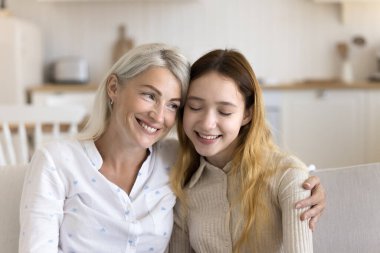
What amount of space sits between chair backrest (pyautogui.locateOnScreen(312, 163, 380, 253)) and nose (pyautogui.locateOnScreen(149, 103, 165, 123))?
0.51 meters

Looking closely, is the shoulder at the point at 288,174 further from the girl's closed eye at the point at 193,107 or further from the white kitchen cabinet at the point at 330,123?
the white kitchen cabinet at the point at 330,123

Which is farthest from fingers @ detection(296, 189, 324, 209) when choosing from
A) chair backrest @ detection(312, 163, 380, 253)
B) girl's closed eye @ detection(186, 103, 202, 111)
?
girl's closed eye @ detection(186, 103, 202, 111)

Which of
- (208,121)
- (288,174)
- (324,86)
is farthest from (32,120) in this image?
(324,86)

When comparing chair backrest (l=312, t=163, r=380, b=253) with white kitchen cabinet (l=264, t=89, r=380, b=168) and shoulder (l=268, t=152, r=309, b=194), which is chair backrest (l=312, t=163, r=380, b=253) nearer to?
shoulder (l=268, t=152, r=309, b=194)

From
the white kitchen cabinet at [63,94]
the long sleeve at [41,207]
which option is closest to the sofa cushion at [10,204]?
the long sleeve at [41,207]

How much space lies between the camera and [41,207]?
1433 millimetres

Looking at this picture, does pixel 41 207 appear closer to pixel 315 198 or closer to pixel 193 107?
pixel 193 107

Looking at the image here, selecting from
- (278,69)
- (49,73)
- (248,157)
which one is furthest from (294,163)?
(49,73)

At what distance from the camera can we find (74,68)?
15.4 ft

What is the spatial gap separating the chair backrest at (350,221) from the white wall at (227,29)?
329 cm

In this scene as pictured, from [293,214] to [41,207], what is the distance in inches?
25.7

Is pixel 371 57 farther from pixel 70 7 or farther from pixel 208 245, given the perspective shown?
pixel 208 245

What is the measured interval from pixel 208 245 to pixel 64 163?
0.46 metres

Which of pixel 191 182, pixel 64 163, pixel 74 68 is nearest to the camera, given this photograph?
pixel 64 163
